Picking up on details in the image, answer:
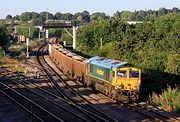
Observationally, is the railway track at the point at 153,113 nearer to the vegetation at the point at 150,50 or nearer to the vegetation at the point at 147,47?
the vegetation at the point at 150,50

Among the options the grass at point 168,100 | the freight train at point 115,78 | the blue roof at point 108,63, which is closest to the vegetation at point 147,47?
the grass at point 168,100

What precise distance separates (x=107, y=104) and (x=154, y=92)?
4.92m

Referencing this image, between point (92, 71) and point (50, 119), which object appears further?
point (92, 71)

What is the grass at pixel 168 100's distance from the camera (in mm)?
25175

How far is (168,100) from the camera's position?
26969 millimetres

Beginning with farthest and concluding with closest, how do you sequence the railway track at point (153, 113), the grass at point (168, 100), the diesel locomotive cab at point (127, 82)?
the diesel locomotive cab at point (127, 82) < the grass at point (168, 100) < the railway track at point (153, 113)

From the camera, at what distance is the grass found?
25175 mm

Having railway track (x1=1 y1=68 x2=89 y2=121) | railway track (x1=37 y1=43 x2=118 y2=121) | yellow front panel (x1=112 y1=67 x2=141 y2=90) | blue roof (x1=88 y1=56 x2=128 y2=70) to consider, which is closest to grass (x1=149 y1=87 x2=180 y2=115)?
yellow front panel (x1=112 y1=67 x2=141 y2=90)

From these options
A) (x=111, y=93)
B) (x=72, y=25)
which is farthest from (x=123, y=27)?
(x=111, y=93)

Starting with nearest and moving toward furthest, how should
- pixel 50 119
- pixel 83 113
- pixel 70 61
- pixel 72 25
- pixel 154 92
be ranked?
pixel 50 119
pixel 83 113
pixel 154 92
pixel 70 61
pixel 72 25

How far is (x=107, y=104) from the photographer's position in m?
26.5

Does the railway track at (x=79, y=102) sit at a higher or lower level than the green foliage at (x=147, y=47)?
lower

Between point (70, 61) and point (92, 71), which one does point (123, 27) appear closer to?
point (70, 61)

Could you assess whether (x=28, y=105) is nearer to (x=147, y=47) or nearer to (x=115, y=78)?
(x=115, y=78)
